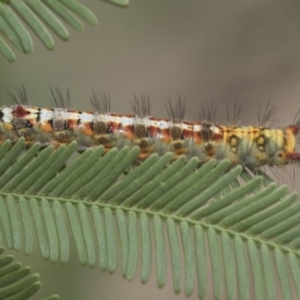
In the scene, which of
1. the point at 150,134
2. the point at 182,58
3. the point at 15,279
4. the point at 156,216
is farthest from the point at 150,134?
the point at 182,58

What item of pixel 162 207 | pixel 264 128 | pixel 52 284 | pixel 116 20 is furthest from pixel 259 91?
pixel 162 207

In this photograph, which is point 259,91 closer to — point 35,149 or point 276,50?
point 276,50

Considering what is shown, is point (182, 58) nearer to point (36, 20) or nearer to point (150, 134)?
point (150, 134)

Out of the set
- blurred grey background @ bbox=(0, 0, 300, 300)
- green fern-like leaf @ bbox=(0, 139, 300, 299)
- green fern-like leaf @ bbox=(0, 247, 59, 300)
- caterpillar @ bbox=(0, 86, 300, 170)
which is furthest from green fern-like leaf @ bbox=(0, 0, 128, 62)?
blurred grey background @ bbox=(0, 0, 300, 300)

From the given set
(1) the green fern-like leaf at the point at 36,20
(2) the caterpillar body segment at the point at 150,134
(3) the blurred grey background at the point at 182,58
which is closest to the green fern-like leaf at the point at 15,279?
(1) the green fern-like leaf at the point at 36,20

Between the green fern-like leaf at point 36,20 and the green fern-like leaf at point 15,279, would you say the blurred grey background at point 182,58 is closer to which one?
the green fern-like leaf at point 36,20

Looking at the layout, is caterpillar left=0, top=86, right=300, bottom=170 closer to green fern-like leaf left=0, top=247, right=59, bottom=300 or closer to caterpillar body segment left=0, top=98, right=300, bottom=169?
caterpillar body segment left=0, top=98, right=300, bottom=169

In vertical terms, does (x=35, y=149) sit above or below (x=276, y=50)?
below
